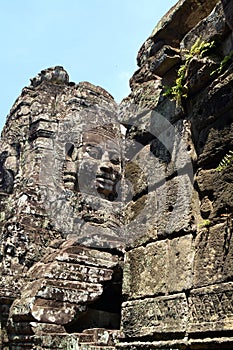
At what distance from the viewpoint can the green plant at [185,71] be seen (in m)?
3.56

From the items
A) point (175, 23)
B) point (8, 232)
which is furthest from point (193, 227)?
point (8, 232)

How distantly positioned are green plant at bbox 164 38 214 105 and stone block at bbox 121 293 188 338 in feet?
5.38

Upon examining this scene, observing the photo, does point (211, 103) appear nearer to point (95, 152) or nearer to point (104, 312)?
point (104, 312)

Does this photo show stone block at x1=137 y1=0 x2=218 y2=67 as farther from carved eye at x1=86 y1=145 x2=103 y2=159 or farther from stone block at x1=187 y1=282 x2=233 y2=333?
carved eye at x1=86 y1=145 x2=103 y2=159

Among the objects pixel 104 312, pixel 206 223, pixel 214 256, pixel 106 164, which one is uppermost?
pixel 106 164

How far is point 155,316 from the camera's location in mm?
3344

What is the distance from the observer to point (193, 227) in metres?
3.31

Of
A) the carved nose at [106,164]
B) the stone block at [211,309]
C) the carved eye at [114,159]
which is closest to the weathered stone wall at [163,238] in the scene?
the stone block at [211,309]

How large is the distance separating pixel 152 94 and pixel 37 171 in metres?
7.96

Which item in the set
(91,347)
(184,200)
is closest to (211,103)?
(184,200)

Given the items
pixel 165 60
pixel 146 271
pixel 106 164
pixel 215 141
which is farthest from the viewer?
pixel 106 164

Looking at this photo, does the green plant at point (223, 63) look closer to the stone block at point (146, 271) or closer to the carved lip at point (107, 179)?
the stone block at point (146, 271)

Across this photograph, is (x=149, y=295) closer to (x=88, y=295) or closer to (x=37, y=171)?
(x=88, y=295)

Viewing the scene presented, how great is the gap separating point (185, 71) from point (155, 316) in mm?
1996
